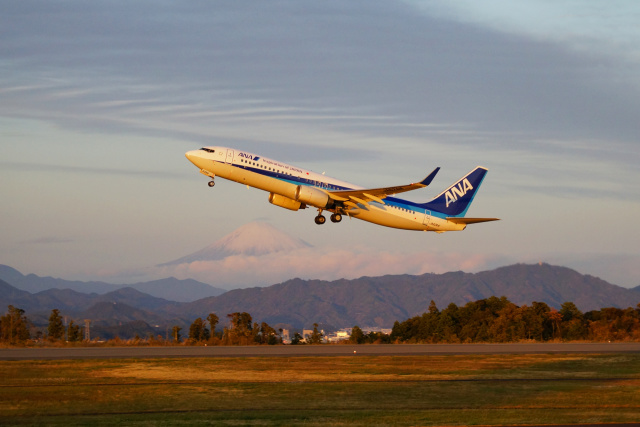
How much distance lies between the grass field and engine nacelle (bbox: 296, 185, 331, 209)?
56.4ft

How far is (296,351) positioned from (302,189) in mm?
13593

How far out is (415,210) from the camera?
66562mm

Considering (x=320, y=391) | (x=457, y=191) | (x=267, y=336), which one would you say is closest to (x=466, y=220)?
(x=457, y=191)

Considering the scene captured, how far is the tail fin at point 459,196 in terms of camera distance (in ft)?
228

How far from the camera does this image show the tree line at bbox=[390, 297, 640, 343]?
65.6 metres

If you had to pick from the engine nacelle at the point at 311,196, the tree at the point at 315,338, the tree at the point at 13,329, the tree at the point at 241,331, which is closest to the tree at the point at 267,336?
the tree at the point at 241,331

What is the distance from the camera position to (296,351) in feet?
161

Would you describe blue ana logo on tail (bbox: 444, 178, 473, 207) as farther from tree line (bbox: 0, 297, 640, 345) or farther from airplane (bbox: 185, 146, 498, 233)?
tree line (bbox: 0, 297, 640, 345)

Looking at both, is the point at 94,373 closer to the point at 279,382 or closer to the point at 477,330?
the point at 279,382

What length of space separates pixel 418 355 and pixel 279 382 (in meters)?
14.3

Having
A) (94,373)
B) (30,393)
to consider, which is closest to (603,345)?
(94,373)

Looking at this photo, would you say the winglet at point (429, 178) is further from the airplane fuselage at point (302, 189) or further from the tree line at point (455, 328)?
the tree line at point (455, 328)

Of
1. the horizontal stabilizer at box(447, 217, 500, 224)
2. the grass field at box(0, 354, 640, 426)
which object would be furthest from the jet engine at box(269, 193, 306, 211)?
the grass field at box(0, 354, 640, 426)

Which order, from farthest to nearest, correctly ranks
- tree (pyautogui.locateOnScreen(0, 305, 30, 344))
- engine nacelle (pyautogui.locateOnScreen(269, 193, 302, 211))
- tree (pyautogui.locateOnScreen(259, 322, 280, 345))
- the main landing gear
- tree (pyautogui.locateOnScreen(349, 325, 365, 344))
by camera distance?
the main landing gear, tree (pyautogui.locateOnScreen(349, 325, 365, 344)), engine nacelle (pyautogui.locateOnScreen(269, 193, 302, 211)), tree (pyautogui.locateOnScreen(259, 322, 280, 345)), tree (pyautogui.locateOnScreen(0, 305, 30, 344))
